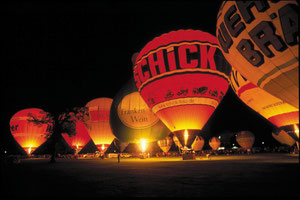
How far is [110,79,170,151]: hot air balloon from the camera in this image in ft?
83.1

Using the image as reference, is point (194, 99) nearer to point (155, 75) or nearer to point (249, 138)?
point (155, 75)

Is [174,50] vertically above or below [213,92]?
above

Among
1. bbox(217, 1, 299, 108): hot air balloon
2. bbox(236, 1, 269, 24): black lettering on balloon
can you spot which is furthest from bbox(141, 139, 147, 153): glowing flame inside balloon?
bbox(236, 1, 269, 24): black lettering on balloon

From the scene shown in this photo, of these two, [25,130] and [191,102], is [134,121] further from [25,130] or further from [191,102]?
[25,130]

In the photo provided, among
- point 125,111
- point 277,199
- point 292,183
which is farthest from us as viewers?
point 125,111

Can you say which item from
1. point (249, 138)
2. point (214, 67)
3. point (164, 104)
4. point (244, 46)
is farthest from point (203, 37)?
point (249, 138)

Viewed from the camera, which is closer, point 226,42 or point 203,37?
point 226,42

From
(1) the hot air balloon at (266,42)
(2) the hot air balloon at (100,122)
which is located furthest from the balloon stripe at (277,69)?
(2) the hot air balloon at (100,122)

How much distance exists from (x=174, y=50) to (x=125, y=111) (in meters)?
11.8

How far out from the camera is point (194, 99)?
55.4ft

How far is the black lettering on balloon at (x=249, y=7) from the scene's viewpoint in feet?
29.0

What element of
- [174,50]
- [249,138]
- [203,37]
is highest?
[203,37]

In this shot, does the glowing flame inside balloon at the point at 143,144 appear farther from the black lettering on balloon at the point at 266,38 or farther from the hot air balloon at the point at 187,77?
the black lettering on balloon at the point at 266,38

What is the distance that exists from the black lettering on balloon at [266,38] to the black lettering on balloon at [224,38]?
58.8 inches
